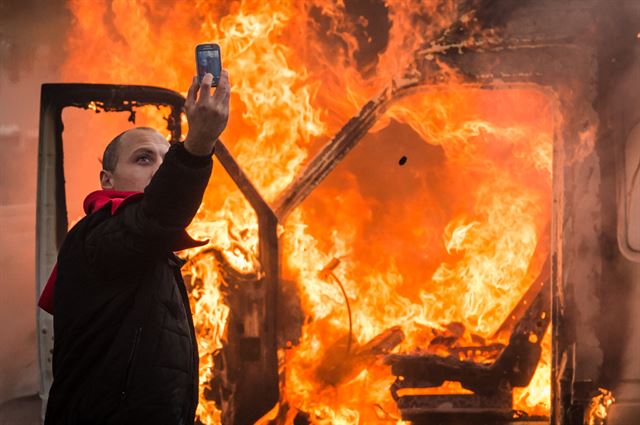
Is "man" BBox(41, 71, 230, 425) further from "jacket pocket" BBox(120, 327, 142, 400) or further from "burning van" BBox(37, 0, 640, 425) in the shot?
"burning van" BBox(37, 0, 640, 425)

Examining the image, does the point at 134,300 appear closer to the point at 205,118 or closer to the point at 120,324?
the point at 120,324

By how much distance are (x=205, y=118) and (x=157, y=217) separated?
0.27 meters

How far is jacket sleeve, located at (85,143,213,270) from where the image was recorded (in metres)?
1.63

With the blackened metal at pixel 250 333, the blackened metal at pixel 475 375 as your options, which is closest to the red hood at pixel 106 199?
the blackened metal at pixel 250 333

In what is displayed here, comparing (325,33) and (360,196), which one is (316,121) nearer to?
(325,33)

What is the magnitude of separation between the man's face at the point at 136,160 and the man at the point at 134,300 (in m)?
0.10

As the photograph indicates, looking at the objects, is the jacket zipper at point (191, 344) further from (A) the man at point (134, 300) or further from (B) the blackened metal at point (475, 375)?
(B) the blackened metal at point (475, 375)

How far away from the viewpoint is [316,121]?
433 centimetres

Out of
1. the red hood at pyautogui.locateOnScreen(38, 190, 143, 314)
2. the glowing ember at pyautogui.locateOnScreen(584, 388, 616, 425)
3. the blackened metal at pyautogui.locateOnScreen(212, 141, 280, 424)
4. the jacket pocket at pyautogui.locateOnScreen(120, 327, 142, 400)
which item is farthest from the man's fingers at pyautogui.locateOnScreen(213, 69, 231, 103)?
the glowing ember at pyautogui.locateOnScreen(584, 388, 616, 425)

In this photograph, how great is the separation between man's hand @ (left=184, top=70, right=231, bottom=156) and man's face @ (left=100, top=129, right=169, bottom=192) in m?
0.36

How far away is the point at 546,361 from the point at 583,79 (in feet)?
5.60

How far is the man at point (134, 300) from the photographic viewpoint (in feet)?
5.41

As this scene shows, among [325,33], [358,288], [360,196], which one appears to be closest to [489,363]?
[358,288]

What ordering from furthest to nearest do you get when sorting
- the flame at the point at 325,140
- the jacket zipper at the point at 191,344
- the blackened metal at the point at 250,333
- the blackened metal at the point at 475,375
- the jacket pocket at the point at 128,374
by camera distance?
the flame at the point at 325,140, the blackened metal at the point at 475,375, the blackened metal at the point at 250,333, the jacket zipper at the point at 191,344, the jacket pocket at the point at 128,374
